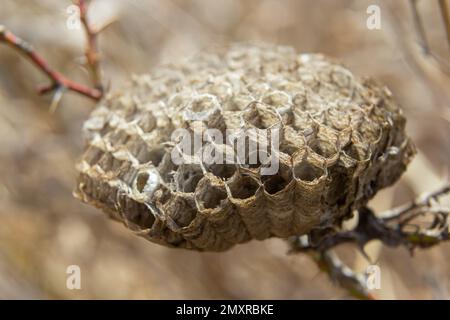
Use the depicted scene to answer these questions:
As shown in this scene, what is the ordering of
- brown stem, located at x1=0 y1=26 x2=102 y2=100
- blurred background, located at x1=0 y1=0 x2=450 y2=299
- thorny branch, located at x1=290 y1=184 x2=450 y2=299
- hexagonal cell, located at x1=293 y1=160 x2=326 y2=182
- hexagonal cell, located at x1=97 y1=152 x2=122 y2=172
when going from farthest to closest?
blurred background, located at x1=0 y1=0 x2=450 y2=299 → brown stem, located at x1=0 y1=26 x2=102 y2=100 → thorny branch, located at x1=290 y1=184 x2=450 y2=299 → hexagonal cell, located at x1=97 y1=152 x2=122 y2=172 → hexagonal cell, located at x1=293 y1=160 x2=326 y2=182

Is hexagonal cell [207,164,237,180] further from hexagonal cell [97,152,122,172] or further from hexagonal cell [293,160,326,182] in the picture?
hexagonal cell [97,152,122,172]

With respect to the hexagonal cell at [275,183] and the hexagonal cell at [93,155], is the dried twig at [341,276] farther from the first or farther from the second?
the hexagonal cell at [93,155]

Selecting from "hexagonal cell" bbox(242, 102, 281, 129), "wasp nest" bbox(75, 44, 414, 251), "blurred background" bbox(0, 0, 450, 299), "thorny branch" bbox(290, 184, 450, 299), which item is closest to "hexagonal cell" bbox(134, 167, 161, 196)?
"wasp nest" bbox(75, 44, 414, 251)

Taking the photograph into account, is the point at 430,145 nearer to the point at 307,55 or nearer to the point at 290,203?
the point at 307,55

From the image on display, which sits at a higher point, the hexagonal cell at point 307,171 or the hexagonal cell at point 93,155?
the hexagonal cell at point 93,155

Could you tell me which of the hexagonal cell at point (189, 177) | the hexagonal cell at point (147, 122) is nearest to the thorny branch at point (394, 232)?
the hexagonal cell at point (189, 177)

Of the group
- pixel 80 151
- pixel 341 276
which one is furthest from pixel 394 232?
pixel 80 151
